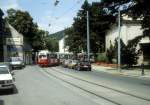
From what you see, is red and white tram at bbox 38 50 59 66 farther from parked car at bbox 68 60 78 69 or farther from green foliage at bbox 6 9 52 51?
green foliage at bbox 6 9 52 51

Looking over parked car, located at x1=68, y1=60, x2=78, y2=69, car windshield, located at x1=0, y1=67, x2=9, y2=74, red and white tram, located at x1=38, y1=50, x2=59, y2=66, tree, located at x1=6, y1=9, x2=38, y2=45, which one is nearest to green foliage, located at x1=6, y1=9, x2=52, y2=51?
tree, located at x1=6, y1=9, x2=38, y2=45

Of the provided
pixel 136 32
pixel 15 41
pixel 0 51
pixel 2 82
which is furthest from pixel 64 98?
pixel 15 41

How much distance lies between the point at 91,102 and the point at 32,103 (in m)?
2.36

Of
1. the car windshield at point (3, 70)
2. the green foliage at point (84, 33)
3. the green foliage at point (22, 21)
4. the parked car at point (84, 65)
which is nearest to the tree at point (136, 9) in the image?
the parked car at point (84, 65)

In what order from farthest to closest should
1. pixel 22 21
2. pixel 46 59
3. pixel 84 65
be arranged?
pixel 22 21 → pixel 46 59 → pixel 84 65

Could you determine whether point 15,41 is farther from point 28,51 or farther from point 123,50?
point 123,50

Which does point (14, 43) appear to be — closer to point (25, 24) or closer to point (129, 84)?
point (25, 24)

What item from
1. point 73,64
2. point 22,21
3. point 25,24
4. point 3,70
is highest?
point 22,21

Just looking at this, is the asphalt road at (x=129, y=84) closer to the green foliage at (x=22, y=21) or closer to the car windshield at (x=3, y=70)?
the car windshield at (x=3, y=70)

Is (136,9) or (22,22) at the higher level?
(22,22)

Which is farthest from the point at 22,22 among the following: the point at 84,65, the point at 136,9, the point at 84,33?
the point at 136,9

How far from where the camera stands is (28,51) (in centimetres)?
10081

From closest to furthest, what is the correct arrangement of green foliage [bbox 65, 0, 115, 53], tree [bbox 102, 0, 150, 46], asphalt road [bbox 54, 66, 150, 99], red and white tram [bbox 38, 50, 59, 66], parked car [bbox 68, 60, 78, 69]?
asphalt road [bbox 54, 66, 150, 99] → tree [bbox 102, 0, 150, 46] → parked car [bbox 68, 60, 78, 69] → red and white tram [bbox 38, 50, 59, 66] → green foliage [bbox 65, 0, 115, 53]

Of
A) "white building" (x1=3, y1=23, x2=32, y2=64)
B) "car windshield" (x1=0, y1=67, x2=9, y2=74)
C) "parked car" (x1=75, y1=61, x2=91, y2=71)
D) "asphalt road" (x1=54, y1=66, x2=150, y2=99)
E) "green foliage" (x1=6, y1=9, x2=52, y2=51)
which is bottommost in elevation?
"asphalt road" (x1=54, y1=66, x2=150, y2=99)
